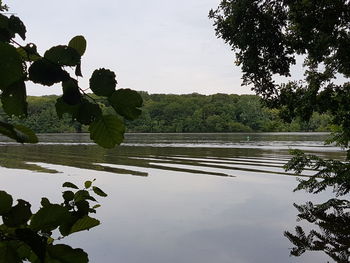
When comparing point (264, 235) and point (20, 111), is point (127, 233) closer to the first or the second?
point (264, 235)

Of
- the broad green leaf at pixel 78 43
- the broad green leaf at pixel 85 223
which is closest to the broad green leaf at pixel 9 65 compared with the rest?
the broad green leaf at pixel 78 43

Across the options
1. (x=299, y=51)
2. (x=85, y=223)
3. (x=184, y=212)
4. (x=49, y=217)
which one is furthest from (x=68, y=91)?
(x=184, y=212)

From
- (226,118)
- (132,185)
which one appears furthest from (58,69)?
(226,118)

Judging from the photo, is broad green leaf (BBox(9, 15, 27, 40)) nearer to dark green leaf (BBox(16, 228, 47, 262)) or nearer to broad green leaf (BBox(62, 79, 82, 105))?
broad green leaf (BBox(62, 79, 82, 105))

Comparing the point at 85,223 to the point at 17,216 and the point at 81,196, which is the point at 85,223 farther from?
the point at 81,196

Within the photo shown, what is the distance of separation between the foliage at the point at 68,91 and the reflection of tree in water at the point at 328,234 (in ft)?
30.9

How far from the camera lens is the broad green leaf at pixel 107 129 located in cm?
80

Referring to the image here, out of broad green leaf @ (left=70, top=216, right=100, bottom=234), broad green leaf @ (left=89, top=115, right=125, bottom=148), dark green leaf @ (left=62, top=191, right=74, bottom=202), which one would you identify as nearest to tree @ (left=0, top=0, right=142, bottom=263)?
broad green leaf @ (left=89, top=115, right=125, bottom=148)

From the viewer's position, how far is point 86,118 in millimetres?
807

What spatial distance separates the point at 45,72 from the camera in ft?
2.29

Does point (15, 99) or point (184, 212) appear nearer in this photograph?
point (15, 99)

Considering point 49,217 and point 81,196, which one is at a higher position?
point 49,217

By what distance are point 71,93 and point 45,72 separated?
0.26 ft

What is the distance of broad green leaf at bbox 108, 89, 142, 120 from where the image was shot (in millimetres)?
757
